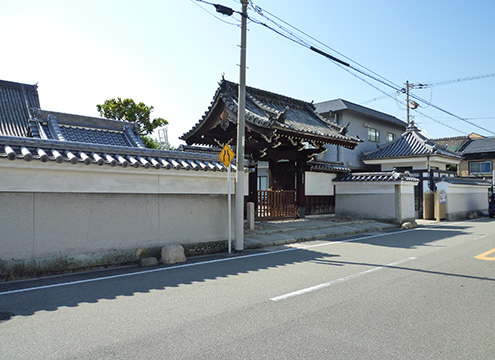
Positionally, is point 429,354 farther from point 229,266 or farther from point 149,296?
point 229,266

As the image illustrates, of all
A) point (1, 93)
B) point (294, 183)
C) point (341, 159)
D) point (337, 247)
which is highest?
point (1, 93)

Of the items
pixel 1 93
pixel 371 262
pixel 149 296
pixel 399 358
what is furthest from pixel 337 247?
pixel 1 93

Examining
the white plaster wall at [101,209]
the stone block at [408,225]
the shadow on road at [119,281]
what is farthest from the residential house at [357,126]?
the shadow on road at [119,281]

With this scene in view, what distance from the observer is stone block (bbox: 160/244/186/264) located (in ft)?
26.2

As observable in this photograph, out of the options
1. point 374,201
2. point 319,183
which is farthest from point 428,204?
point 319,183

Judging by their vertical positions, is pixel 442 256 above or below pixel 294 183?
below

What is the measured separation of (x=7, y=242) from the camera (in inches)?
255

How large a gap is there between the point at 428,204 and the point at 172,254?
1803cm

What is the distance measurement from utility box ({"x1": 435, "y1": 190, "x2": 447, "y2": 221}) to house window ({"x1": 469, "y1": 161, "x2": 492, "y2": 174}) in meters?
19.8

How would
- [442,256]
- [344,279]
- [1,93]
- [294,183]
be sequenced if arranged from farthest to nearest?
[1,93] < [294,183] < [442,256] < [344,279]

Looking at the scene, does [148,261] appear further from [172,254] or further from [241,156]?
[241,156]

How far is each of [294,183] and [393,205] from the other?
→ 495 cm

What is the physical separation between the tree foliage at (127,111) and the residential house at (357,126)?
13.4m

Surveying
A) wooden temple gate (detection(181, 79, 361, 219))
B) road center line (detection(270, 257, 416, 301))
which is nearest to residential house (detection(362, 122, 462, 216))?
wooden temple gate (detection(181, 79, 361, 219))
